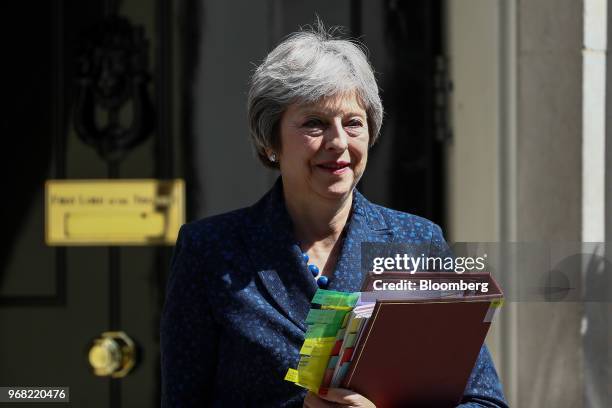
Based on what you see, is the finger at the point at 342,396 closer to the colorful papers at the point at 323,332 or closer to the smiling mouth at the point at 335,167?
the colorful papers at the point at 323,332

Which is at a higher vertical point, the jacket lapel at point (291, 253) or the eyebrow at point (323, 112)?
the eyebrow at point (323, 112)

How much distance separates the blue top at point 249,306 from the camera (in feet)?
6.10

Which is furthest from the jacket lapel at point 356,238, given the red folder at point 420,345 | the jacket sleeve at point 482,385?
the red folder at point 420,345

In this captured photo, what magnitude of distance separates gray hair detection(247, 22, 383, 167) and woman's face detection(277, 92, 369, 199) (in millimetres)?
21

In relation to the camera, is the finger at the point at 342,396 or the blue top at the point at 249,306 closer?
the finger at the point at 342,396

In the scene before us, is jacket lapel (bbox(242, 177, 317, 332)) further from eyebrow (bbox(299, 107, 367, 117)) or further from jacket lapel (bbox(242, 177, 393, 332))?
eyebrow (bbox(299, 107, 367, 117))

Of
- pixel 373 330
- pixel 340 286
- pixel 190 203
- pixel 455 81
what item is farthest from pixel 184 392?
pixel 455 81

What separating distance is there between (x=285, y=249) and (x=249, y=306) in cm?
14

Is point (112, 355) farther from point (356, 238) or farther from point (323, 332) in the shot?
point (323, 332)

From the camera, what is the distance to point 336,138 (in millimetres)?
1867

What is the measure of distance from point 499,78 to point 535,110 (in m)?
0.15

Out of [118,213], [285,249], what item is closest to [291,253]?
[285,249]

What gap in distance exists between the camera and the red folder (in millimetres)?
1618

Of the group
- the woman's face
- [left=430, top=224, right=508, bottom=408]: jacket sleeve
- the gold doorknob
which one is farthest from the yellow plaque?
[left=430, top=224, right=508, bottom=408]: jacket sleeve
